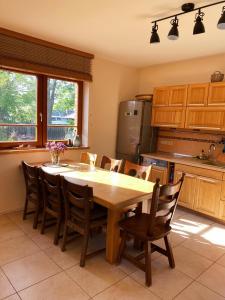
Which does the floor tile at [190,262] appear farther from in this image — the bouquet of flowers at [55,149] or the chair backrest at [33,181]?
the bouquet of flowers at [55,149]

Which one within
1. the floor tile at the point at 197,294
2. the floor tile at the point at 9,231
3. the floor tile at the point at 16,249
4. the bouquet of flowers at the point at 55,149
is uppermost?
the bouquet of flowers at the point at 55,149

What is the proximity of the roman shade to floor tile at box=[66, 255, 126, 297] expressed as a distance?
8.31 feet

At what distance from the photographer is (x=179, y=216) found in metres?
3.46

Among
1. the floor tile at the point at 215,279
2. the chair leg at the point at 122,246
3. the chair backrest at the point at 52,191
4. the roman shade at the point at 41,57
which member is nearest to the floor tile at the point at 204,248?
the floor tile at the point at 215,279

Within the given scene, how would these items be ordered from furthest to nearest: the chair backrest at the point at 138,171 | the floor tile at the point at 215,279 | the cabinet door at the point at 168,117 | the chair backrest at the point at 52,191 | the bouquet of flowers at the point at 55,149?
the cabinet door at the point at 168,117, the bouquet of flowers at the point at 55,149, the chair backrest at the point at 138,171, the chair backrest at the point at 52,191, the floor tile at the point at 215,279

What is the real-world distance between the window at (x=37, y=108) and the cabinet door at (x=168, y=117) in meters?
1.36

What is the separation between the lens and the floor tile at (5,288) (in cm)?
177

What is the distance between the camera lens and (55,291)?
1.82 meters

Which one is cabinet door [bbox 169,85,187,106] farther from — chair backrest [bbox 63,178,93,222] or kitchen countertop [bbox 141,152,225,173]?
chair backrest [bbox 63,178,93,222]

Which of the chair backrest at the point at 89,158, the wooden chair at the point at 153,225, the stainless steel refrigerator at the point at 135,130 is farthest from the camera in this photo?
the stainless steel refrigerator at the point at 135,130

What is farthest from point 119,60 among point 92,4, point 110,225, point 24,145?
point 110,225

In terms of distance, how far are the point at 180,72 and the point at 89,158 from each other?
224cm

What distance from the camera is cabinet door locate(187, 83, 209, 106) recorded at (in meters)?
3.41

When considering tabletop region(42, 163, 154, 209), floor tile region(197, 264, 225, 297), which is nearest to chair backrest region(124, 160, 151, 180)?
tabletop region(42, 163, 154, 209)
